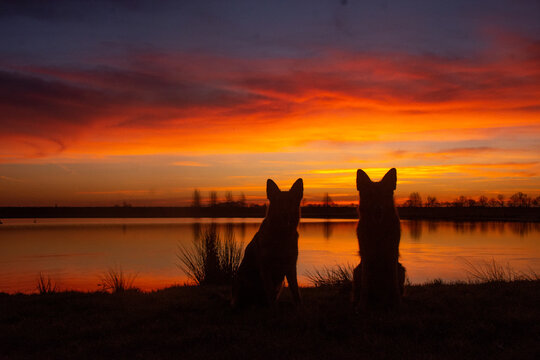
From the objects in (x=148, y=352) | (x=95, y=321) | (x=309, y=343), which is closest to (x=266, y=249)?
(x=309, y=343)

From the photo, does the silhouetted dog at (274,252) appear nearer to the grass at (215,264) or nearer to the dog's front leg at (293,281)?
the dog's front leg at (293,281)

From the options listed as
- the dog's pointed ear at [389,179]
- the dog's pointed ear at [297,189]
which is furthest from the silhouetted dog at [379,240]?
the dog's pointed ear at [297,189]

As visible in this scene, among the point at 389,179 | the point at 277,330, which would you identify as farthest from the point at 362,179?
the point at 277,330

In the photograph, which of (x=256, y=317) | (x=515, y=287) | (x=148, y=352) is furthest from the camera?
(x=515, y=287)

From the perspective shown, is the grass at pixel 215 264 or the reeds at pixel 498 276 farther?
the grass at pixel 215 264

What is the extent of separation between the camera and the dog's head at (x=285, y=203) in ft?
21.8

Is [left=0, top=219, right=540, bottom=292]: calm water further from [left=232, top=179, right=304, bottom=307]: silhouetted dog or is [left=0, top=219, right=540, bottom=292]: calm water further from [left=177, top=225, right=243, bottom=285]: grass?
[left=232, top=179, right=304, bottom=307]: silhouetted dog

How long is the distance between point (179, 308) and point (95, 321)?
1.37 metres

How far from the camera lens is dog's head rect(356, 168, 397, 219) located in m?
6.38

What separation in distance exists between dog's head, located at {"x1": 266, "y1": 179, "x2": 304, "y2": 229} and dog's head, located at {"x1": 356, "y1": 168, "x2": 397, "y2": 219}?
976mm

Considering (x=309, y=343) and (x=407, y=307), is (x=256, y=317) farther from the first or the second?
(x=407, y=307)

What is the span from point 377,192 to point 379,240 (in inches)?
28.6

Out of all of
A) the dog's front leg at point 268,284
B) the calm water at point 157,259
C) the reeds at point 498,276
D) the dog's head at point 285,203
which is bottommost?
the calm water at point 157,259

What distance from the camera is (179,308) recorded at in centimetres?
748
